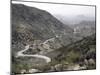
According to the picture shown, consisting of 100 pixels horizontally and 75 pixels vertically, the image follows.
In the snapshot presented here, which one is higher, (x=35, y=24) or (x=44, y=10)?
(x=44, y=10)

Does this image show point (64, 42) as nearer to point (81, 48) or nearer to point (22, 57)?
point (81, 48)

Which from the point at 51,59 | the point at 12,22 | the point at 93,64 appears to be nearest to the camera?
the point at 12,22

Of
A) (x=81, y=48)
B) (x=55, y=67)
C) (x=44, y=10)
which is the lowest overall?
(x=55, y=67)

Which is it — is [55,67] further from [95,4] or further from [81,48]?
[95,4]

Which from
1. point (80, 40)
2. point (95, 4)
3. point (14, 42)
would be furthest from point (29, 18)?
point (95, 4)

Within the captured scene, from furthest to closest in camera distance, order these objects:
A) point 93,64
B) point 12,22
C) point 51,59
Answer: point 93,64 → point 51,59 → point 12,22

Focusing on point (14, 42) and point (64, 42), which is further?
point (64, 42)

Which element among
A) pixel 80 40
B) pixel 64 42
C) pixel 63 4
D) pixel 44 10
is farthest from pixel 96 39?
pixel 44 10

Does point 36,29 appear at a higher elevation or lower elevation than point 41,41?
higher
